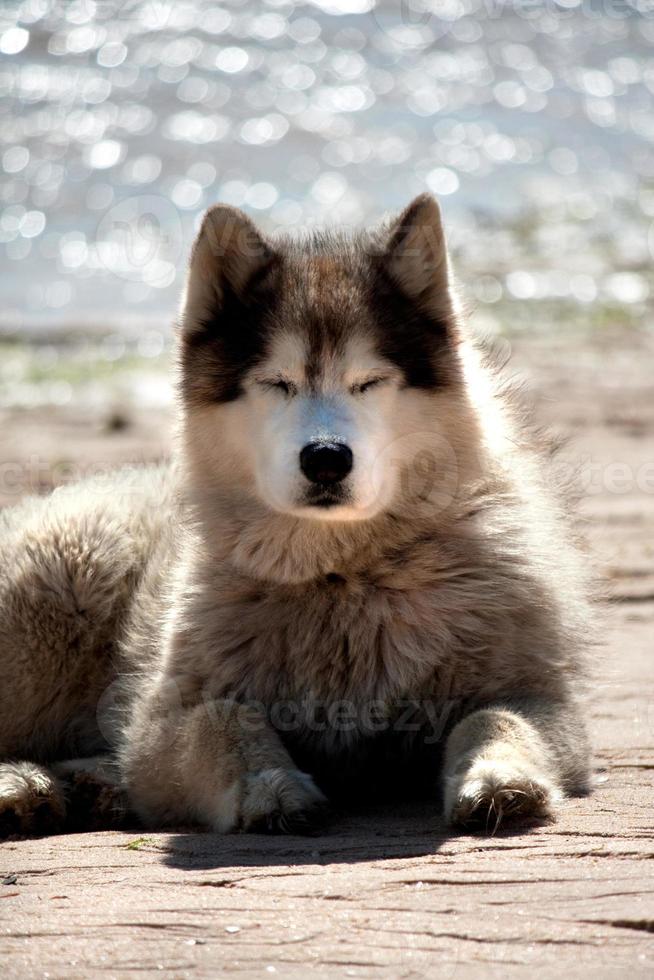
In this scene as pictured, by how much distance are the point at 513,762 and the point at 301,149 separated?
14.7m

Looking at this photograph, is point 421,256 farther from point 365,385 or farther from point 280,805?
point 280,805

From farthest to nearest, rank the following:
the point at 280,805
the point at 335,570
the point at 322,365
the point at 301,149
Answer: the point at 301,149 → the point at 335,570 → the point at 322,365 → the point at 280,805

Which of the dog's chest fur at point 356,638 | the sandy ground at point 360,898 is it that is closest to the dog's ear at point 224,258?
the dog's chest fur at point 356,638

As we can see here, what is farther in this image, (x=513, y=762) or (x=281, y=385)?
(x=281, y=385)

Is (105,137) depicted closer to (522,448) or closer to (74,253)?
(74,253)

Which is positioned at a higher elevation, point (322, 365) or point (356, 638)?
point (322, 365)

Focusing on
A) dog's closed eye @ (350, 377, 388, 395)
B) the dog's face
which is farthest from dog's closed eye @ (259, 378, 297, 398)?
dog's closed eye @ (350, 377, 388, 395)

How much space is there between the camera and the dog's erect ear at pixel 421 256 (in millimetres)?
4391

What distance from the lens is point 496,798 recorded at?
3.59 metres

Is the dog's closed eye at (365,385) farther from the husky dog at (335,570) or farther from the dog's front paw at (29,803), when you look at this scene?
the dog's front paw at (29,803)

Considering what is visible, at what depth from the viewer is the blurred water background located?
527 inches

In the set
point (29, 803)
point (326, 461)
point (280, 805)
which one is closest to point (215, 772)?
point (280, 805)

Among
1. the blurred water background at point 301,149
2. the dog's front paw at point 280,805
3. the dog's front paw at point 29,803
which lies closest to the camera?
the dog's front paw at point 280,805

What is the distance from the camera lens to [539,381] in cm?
1030
